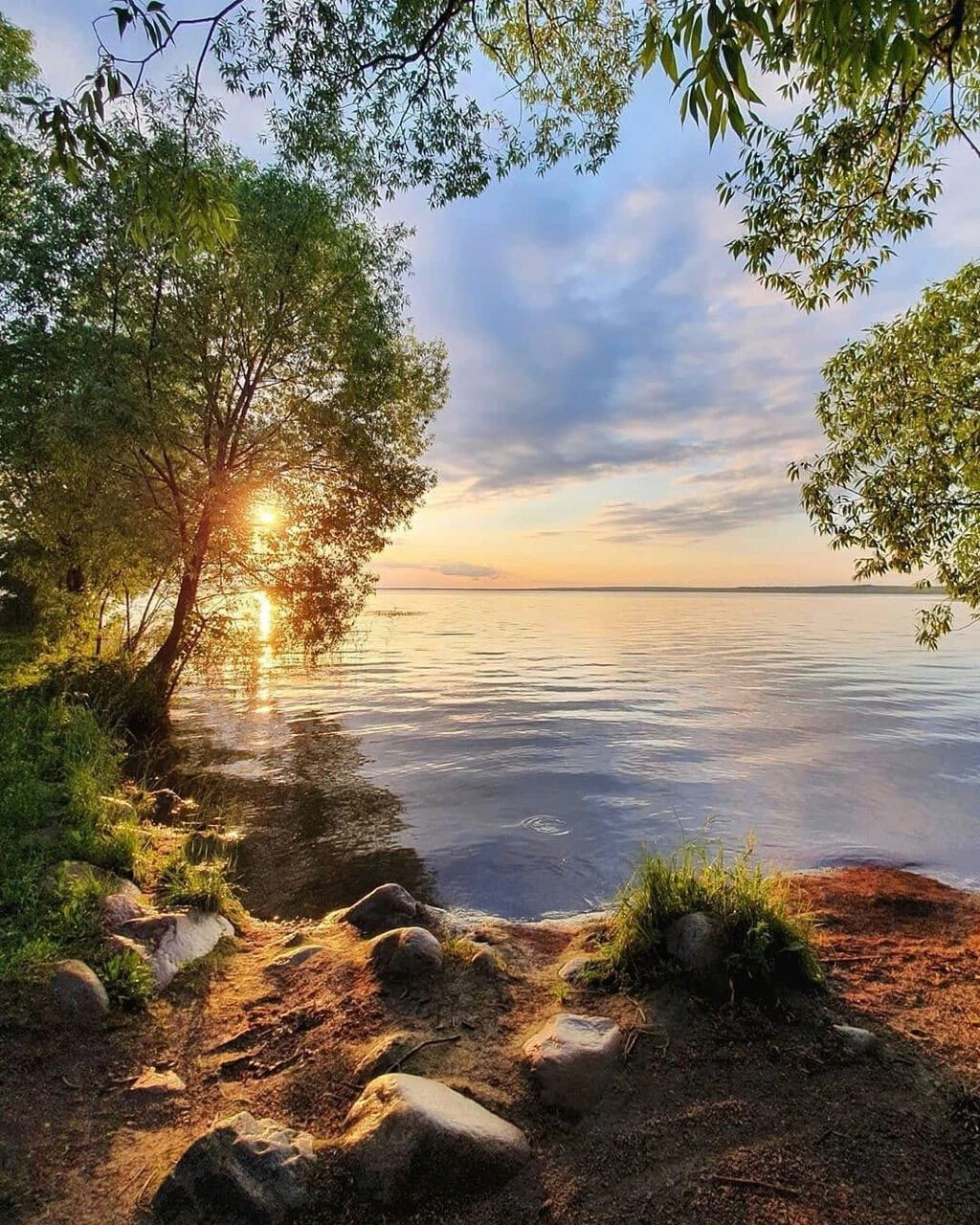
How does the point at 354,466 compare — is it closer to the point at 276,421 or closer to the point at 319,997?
the point at 276,421

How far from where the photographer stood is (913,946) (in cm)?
630

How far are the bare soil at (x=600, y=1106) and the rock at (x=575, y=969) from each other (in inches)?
7.1

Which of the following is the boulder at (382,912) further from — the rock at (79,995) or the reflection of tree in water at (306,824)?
the rock at (79,995)

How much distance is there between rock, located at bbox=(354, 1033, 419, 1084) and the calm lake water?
14.7 ft

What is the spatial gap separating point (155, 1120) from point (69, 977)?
166 centimetres

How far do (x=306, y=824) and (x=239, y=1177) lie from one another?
30.8ft

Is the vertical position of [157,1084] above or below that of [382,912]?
above

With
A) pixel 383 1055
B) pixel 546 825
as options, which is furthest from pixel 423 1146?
pixel 546 825

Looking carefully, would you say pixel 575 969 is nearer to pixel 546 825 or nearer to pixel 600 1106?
pixel 600 1106

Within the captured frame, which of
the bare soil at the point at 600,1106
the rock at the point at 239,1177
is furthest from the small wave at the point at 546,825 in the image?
the rock at the point at 239,1177

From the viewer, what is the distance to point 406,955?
223 inches

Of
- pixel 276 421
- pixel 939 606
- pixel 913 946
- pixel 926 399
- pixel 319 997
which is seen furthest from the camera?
pixel 276 421

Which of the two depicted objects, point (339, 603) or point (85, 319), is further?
point (339, 603)

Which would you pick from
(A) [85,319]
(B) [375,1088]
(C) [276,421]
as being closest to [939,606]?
(B) [375,1088]
